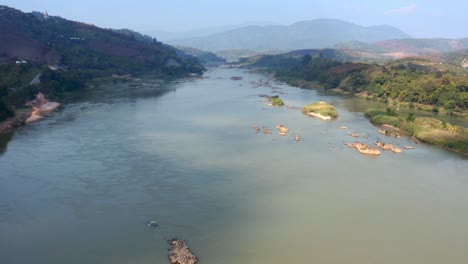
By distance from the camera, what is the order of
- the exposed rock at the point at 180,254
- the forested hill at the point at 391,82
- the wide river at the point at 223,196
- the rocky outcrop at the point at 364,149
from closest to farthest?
the exposed rock at the point at 180,254 → the wide river at the point at 223,196 → the rocky outcrop at the point at 364,149 → the forested hill at the point at 391,82

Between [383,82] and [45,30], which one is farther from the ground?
[45,30]

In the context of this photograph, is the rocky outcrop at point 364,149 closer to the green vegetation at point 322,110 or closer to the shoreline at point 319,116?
the shoreline at point 319,116


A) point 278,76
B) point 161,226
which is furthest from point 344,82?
point 161,226

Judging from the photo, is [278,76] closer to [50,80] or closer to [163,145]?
[50,80]

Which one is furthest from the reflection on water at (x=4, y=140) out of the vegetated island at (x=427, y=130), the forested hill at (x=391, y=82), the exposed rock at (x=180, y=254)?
the forested hill at (x=391, y=82)

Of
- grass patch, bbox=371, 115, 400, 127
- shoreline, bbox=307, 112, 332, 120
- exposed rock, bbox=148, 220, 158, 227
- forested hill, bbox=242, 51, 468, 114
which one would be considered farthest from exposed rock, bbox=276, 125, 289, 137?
forested hill, bbox=242, 51, 468, 114

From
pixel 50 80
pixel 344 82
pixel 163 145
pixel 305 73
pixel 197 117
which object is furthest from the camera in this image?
pixel 305 73
